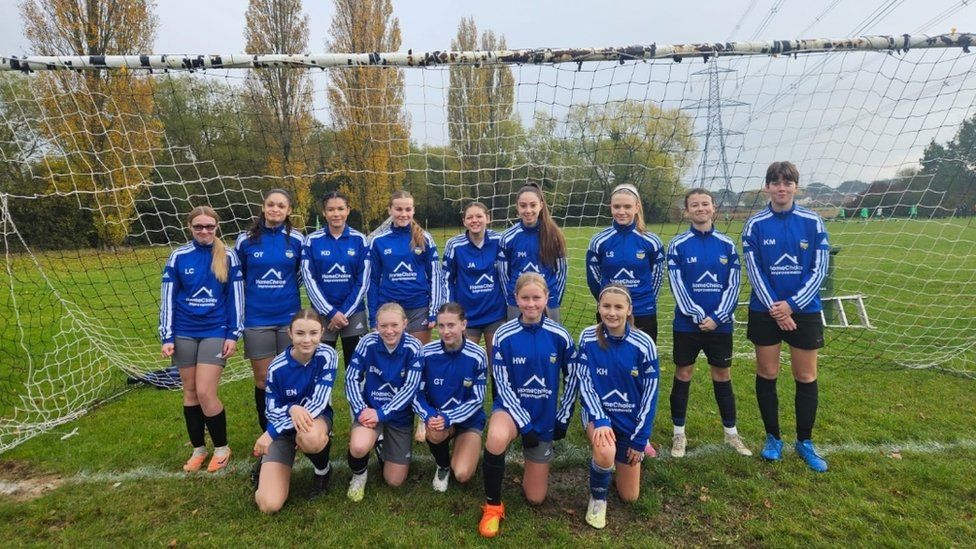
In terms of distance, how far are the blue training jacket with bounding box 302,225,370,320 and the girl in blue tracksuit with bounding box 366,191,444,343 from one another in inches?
4.7

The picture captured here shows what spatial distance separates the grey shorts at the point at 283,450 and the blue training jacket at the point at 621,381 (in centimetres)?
164

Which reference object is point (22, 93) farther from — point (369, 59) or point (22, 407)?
point (369, 59)

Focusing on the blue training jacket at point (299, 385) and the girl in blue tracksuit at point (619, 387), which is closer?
the girl in blue tracksuit at point (619, 387)

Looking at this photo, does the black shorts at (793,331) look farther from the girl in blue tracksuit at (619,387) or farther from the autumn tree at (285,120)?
the autumn tree at (285,120)

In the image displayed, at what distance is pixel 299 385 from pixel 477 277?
1419 millimetres

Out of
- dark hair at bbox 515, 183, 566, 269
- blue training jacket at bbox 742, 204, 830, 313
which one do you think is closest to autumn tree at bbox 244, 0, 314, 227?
dark hair at bbox 515, 183, 566, 269

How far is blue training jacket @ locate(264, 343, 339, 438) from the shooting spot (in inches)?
117

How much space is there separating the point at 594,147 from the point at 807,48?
2021mm

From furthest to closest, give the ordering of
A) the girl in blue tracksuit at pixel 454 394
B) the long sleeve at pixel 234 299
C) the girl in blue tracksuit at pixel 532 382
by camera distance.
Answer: the long sleeve at pixel 234 299, the girl in blue tracksuit at pixel 454 394, the girl in blue tracksuit at pixel 532 382

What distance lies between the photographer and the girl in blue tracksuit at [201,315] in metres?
3.21

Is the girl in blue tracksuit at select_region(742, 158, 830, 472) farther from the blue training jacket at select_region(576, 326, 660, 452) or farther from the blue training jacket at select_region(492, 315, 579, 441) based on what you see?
the blue training jacket at select_region(492, 315, 579, 441)

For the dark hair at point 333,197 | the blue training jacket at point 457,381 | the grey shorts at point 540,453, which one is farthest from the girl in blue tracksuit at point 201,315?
the grey shorts at point 540,453

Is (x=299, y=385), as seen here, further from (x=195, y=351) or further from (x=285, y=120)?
(x=285, y=120)

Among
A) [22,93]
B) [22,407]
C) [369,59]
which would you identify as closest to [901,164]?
[369,59]
